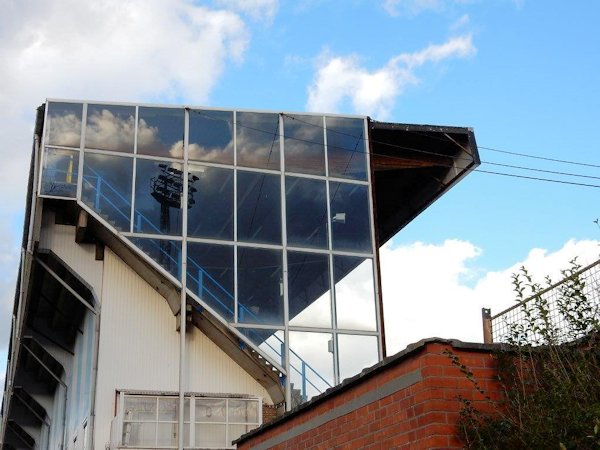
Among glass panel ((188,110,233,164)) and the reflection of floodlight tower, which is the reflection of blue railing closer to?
the reflection of floodlight tower

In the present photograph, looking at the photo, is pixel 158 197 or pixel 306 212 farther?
pixel 306 212

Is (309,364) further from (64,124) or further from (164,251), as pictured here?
(64,124)

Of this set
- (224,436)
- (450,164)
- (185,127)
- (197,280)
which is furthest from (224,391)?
(450,164)

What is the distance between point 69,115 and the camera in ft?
70.7

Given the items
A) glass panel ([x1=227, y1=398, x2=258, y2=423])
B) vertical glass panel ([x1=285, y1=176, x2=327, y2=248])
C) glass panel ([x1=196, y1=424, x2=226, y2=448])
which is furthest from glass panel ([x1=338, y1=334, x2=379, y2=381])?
glass panel ([x1=196, y1=424, x2=226, y2=448])

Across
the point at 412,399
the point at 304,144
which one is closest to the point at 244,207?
the point at 304,144

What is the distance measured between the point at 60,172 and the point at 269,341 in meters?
6.33

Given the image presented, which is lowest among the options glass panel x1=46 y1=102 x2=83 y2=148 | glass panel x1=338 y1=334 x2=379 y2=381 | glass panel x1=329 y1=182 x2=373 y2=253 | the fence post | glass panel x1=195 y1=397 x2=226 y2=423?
the fence post

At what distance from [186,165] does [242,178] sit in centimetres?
142

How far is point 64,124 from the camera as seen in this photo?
2145cm

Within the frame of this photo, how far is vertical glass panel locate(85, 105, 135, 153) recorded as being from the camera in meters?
21.5

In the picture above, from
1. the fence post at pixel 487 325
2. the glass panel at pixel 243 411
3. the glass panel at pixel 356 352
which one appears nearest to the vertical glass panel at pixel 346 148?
the glass panel at pixel 356 352

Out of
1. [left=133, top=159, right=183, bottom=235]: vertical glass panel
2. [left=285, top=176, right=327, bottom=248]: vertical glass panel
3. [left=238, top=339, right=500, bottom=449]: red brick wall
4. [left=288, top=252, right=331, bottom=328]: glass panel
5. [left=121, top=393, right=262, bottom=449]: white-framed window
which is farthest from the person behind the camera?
[left=285, top=176, right=327, bottom=248]: vertical glass panel

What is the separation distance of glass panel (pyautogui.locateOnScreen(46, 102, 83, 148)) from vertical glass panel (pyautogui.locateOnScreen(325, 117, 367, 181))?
20.9 ft
